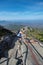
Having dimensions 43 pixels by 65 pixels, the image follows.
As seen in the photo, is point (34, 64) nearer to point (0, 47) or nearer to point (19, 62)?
point (19, 62)

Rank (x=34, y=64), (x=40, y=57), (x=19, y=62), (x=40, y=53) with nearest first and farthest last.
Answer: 1. (x=34, y=64)
2. (x=19, y=62)
3. (x=40, y=57)
4. (x=40, y=53)

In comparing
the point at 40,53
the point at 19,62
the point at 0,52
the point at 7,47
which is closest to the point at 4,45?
the point at 7,47

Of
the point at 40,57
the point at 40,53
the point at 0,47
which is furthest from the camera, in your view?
the point at 0,47

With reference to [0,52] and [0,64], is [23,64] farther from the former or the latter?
[0,52]

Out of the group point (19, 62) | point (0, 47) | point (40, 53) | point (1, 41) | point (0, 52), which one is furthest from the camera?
point (1, 41)

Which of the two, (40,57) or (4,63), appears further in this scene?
(40,57)

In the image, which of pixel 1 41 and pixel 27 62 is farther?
pixel 1 41

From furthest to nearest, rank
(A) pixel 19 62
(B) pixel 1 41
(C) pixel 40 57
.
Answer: (B) pixel 1 41 → (C) pixel 40 57 → (A) pixel 19 62

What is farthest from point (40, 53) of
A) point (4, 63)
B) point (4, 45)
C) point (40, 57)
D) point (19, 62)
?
point (4, 45)

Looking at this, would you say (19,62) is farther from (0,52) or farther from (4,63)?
(0,52)
